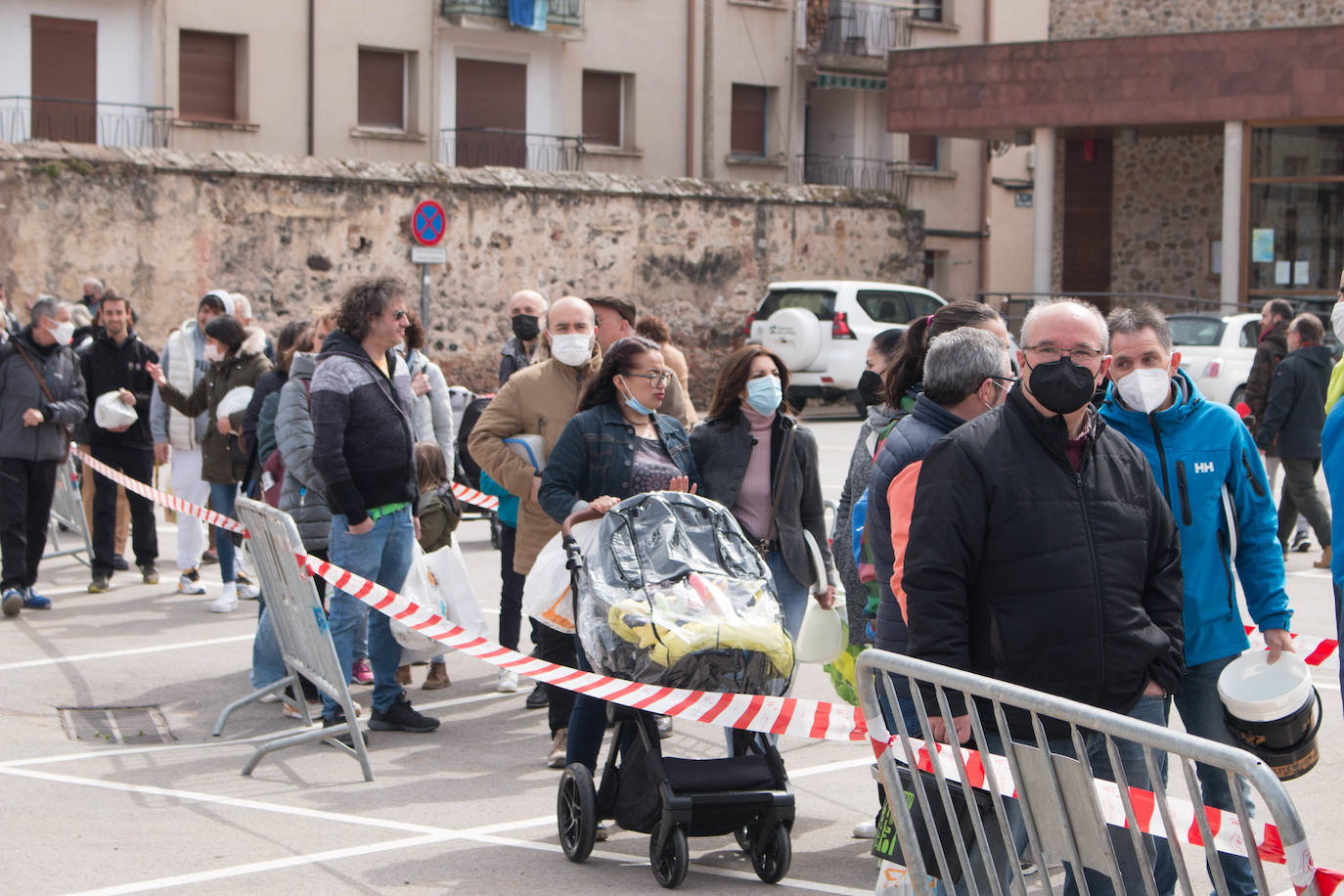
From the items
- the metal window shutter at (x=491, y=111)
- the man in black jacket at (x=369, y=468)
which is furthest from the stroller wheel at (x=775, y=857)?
the metal window shutter at (x=491, y=111)

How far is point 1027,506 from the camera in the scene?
380cm

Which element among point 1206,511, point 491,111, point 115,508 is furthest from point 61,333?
point 491,111

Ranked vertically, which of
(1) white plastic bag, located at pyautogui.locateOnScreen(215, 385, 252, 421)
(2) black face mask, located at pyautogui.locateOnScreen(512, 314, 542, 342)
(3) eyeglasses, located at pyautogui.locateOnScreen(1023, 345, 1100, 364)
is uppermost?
(2) black face mask, located at pyautogui.locateOnScreen(512, 314, 542, 342)

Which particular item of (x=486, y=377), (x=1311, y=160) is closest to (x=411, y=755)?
(x=486, y=377)

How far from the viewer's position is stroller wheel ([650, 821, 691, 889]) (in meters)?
5.12

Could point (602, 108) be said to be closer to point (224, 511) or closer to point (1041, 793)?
point (224, 511)

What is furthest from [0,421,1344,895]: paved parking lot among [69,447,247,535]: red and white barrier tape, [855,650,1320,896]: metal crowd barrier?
[855,650,1320,896]: metal crowd barrier

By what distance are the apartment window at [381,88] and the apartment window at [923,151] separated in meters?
12.0

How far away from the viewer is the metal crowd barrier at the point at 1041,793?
2.74 meters

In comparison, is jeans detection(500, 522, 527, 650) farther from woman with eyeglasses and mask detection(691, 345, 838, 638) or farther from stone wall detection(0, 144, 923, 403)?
stone wall detection(0, 144, 923, 403)

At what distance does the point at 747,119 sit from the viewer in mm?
34656

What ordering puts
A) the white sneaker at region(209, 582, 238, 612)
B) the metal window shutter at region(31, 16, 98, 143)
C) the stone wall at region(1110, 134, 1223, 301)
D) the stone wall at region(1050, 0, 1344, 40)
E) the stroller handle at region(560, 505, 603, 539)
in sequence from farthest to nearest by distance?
the stone wall at region(1050, 0, 1344, 40) → the stone wall at region(1110, 134, 1223, 301) → the metal window shutter at region(31, 16, 98, 143) → the white sneaker at region(209, 582, 238, 612) → the stroller handle at region(560, 505, 603, 539)

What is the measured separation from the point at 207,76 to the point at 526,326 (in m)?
21.4

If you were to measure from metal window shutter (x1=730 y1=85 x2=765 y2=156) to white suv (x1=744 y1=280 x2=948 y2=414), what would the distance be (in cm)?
1041
